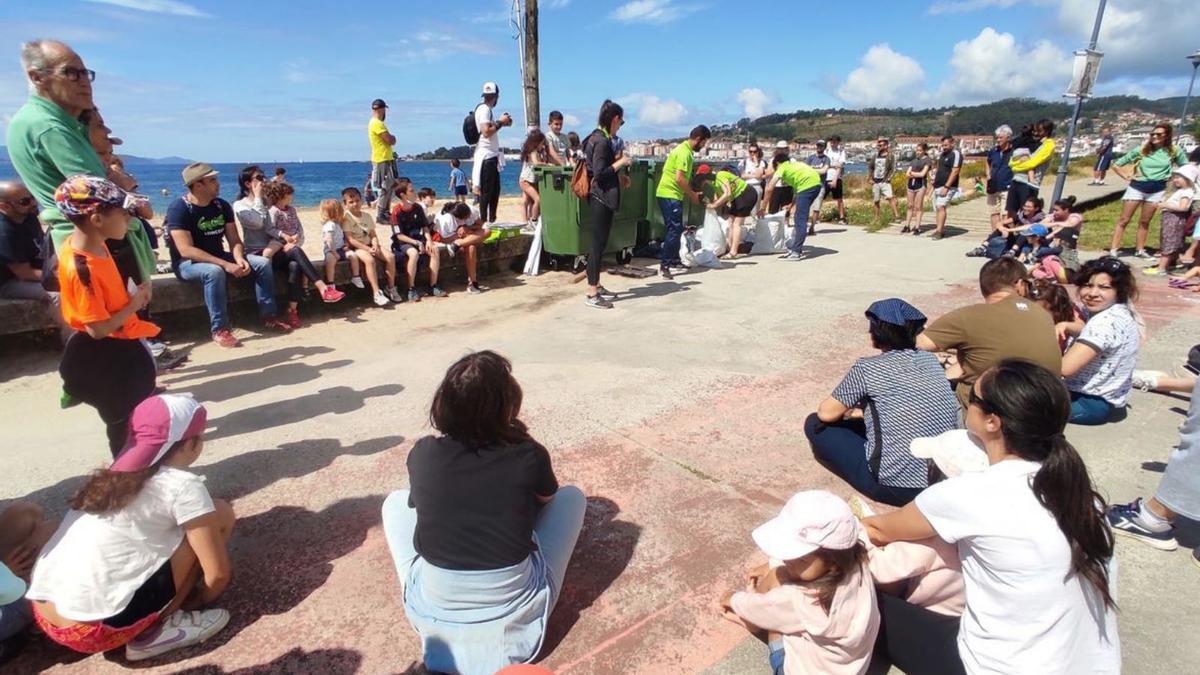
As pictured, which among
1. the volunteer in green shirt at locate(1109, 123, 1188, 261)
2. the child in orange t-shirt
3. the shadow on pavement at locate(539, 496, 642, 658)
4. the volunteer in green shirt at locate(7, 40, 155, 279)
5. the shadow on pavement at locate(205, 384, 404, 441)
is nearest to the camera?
the shadow on pavement at locate(539, 496, 642, 658)

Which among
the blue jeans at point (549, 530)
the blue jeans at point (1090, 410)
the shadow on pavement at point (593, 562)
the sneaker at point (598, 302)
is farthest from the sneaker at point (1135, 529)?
the sneaker at point (598, 302)

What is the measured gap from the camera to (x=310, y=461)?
3.47 m

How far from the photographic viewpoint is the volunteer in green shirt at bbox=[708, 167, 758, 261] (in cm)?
905

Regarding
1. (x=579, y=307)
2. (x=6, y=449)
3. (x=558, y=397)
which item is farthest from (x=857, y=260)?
(x=6, y=449)

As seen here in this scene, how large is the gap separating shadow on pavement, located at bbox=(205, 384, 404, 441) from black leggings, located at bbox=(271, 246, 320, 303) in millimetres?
1872

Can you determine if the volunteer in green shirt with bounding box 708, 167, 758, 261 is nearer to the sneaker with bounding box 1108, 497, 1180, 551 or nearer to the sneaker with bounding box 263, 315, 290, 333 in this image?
the sneaker with bounding box 263, 315, 290, 333

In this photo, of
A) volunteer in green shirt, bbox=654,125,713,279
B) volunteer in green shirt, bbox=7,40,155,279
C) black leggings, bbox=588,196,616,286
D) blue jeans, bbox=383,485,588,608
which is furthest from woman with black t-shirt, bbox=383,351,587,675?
volunteer in green shirt, bbox=654,125,713,279

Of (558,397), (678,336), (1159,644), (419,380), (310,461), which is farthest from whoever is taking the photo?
(678,336)

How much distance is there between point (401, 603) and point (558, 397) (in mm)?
2055

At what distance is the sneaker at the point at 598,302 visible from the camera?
6645mm

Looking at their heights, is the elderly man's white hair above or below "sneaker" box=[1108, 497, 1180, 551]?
above

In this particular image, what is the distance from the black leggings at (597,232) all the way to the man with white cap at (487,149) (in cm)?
263

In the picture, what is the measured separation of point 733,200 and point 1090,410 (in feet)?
19.7

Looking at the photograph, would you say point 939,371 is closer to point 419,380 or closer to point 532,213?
point 419,380
